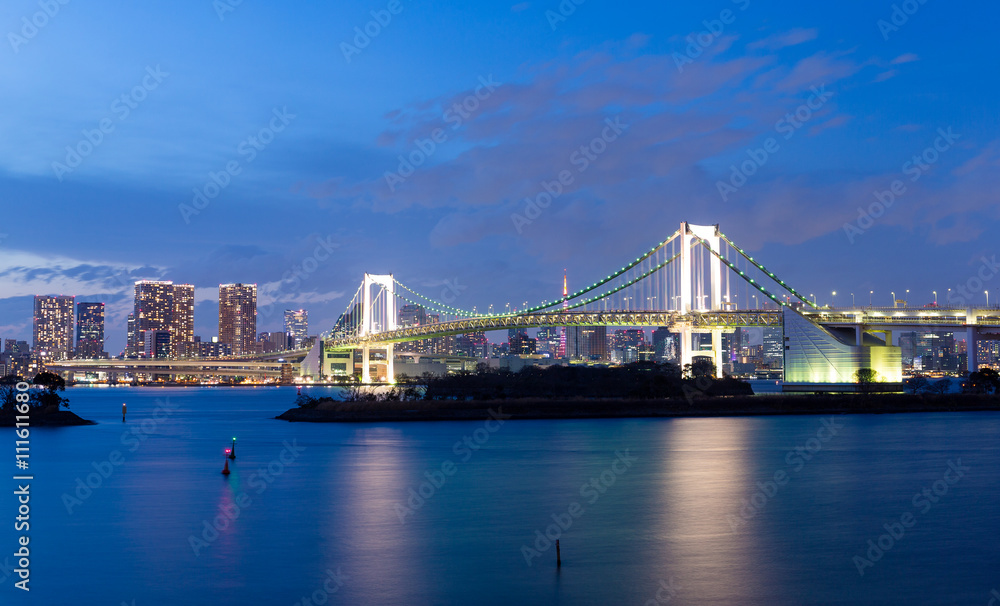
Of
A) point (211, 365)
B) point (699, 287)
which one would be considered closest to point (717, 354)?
point (699, 287)

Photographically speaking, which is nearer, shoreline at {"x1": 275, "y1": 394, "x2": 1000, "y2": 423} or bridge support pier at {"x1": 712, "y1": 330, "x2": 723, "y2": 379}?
shoreline at {"x1": 275, "y1": 394, "x2": 1000, "y2": 423}

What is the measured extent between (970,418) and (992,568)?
33683 millimetres

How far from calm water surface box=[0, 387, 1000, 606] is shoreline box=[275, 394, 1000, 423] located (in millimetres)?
11912

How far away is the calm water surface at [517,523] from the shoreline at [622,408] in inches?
469

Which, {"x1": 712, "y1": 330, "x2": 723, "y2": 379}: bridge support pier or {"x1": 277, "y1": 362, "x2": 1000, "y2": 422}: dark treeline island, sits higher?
{"x1": 712, "y1": 330, "x2": 723, "y2": 379}: bridge support pier

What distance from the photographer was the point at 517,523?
49.6 ft

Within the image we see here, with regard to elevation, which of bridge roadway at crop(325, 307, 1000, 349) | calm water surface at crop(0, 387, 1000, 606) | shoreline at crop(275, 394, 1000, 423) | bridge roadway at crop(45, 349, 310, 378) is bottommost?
calm water surface at crop(0, 387, 1000, 606)

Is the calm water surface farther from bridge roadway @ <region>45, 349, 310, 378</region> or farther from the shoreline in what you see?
bridge roadway @ <region>45, 349, 310, 378</region>

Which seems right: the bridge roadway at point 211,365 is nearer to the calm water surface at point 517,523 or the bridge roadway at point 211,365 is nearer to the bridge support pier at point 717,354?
the bridge support pier at point 717,354

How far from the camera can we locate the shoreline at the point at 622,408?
137 ft

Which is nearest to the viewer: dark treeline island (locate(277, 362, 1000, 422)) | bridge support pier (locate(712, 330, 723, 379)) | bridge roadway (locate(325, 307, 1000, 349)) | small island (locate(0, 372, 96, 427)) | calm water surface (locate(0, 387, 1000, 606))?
calm water surface (locate(0, 387, 1000, 606))

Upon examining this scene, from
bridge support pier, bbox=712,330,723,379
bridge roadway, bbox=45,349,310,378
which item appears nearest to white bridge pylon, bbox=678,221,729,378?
bridge support pier, bbox=712,330,723,379

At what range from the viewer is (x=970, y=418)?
4200 centimetres

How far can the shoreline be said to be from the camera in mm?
41625
